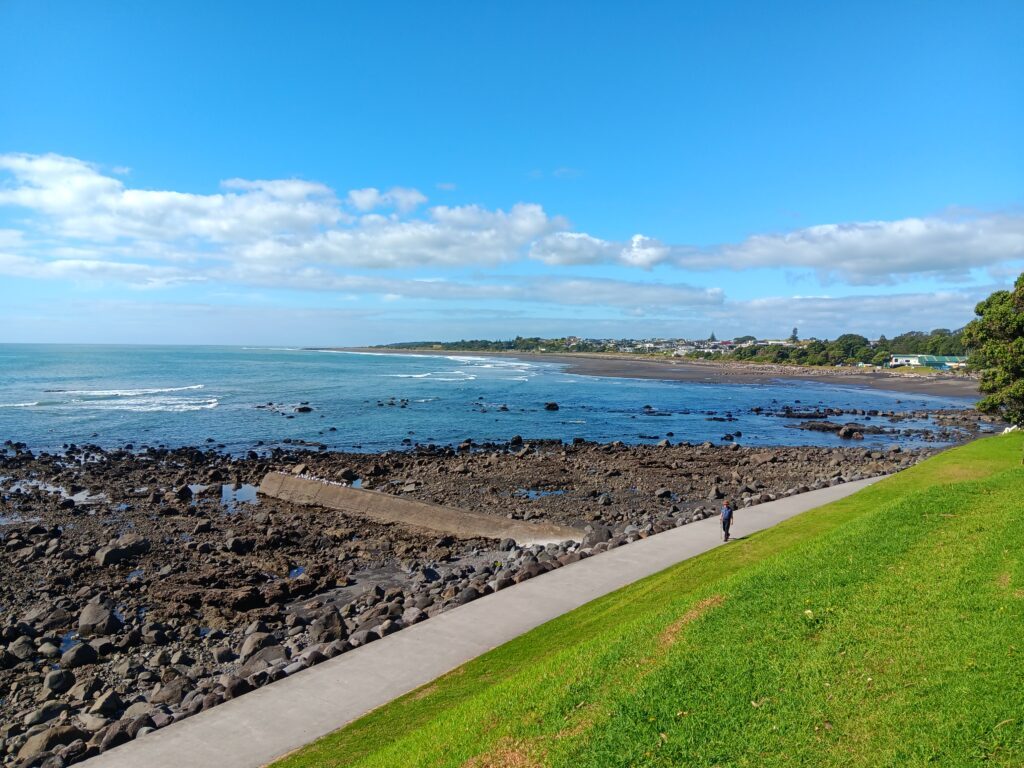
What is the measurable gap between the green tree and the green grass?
2066cm

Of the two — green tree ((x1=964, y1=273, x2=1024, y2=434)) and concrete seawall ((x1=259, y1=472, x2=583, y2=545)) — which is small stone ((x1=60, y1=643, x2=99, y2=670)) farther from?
green tree ((x1=964, y1=273, x2=1024, y2=434))

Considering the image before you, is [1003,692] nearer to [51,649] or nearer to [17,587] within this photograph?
[51,649]

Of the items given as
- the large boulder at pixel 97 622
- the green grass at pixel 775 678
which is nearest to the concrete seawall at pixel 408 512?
the green grass at pixel 775 678

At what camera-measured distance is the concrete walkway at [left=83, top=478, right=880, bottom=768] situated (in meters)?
8.50

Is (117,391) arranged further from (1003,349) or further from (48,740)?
(1003,349)

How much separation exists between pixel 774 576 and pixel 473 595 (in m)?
6.69

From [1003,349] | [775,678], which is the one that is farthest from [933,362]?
[775,678]

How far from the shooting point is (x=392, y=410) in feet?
196

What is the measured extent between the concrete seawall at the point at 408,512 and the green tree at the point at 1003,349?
69.3ft

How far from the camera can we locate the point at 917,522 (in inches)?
480

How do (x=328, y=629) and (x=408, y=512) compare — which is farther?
(x=408, y=512)

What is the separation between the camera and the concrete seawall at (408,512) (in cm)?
2081

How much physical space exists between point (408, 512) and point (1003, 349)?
27014 millimetres

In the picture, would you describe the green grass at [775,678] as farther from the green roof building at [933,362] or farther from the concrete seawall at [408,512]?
the green roof building at [933,362]
